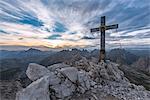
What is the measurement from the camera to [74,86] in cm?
1938

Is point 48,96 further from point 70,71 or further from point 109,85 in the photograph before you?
point 109,85

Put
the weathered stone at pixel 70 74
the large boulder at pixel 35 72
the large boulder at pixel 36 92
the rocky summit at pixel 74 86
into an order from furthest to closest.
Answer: the large boulder at pixel 35 72 → the weathered stone at pixel 70 74 → the rocky summit at pixel 74 86 → the large boulder at pixel 36 92

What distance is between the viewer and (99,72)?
23234 mm

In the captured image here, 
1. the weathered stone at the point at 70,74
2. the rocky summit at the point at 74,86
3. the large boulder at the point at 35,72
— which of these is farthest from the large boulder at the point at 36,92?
the weathered stone at the point at 70,74

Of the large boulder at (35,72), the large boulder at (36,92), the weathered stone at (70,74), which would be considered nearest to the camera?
the large boulder at (36,92)

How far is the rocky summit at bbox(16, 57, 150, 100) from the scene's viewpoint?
1691cm

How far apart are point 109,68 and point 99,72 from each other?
2.31 meters

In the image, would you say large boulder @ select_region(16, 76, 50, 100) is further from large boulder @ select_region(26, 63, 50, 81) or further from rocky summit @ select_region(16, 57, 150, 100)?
large boulder @ select_region(26, 63, 50, 81)

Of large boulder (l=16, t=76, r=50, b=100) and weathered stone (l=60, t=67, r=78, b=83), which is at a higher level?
weathered stone (l=60, t=67, r=78, b=83)

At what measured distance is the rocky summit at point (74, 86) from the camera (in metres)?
16.9

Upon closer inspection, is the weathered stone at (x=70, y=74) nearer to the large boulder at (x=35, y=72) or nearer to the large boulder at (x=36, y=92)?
the large boulder at (x=35, y=72)

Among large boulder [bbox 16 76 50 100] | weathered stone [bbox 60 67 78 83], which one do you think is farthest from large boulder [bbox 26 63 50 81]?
large boulder [bbox 16 76 50 100]

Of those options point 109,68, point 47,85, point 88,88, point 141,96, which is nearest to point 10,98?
point 47,85

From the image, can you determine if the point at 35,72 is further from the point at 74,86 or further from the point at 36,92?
the point at 74,86
